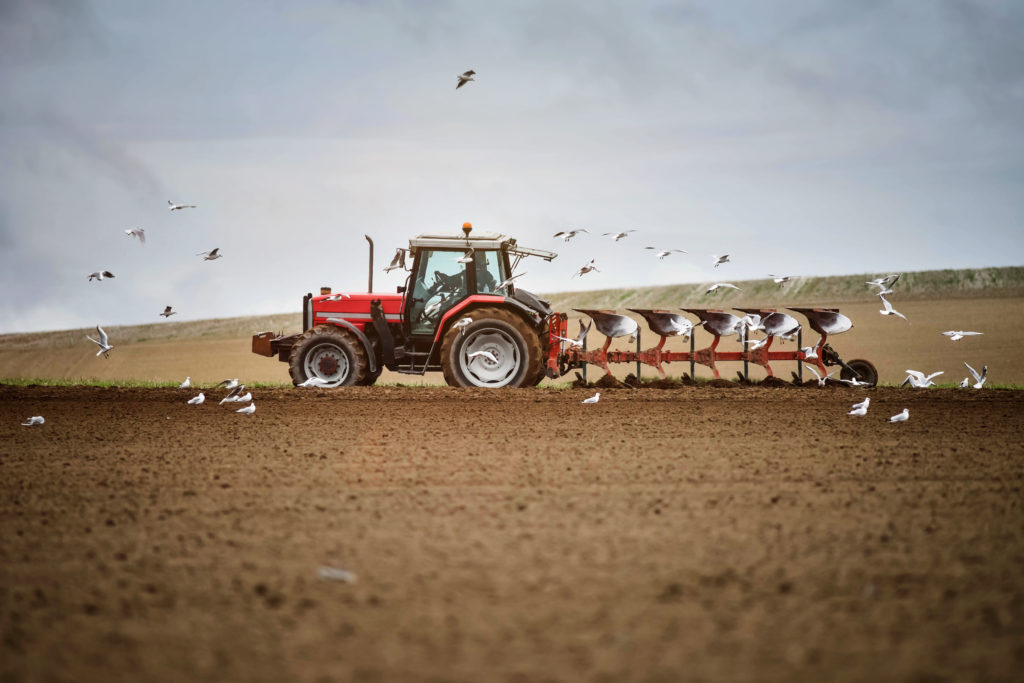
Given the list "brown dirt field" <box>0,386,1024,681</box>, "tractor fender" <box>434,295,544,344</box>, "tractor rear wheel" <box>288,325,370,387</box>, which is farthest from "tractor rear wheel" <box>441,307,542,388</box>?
"brown dirt field" <box>0,386,1024,681</box>

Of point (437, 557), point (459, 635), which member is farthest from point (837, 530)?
point (459, 635)

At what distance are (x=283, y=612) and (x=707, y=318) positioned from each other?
10.7 meters

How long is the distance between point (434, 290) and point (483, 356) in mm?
1148

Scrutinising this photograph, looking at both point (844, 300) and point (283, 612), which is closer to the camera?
point (283, 612)

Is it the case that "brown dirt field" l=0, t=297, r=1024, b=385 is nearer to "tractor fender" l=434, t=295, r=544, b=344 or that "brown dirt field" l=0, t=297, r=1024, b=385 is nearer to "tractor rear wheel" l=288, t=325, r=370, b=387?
"tractor rear wheel" l=288, t=325, r=370, b=387

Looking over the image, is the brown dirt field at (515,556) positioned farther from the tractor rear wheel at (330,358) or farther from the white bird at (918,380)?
the white bird at (918,380)

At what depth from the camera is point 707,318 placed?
13664mm

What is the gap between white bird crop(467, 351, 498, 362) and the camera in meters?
12.4

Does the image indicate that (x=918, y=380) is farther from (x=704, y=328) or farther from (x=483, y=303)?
(x=483, y=303)

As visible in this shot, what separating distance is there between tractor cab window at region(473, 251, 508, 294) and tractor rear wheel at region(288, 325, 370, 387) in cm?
191

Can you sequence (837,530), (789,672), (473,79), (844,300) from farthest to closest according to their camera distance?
(844,300) → (473,79) → (837,530) → (789,672)

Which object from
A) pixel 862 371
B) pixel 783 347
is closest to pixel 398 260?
pixel 862 371

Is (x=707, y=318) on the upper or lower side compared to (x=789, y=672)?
upper

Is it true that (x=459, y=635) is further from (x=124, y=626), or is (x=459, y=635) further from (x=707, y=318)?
(x=707, y=318)
